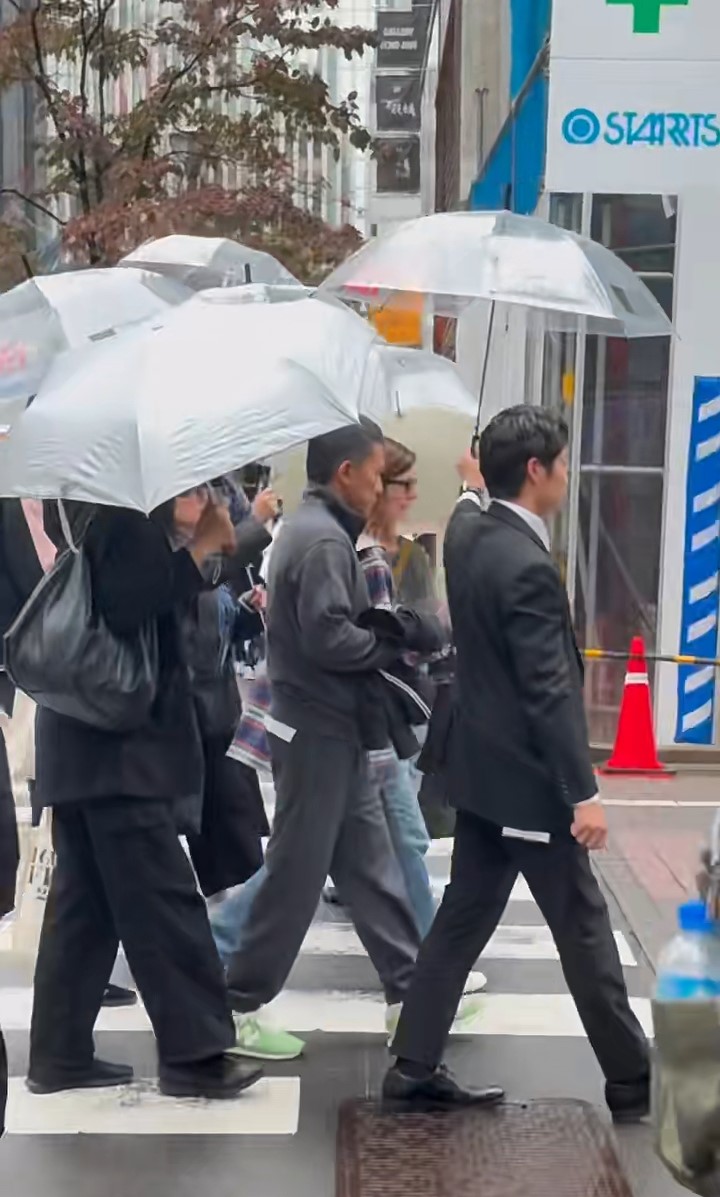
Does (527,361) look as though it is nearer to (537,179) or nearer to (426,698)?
(537,179)

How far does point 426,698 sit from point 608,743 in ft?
20.7

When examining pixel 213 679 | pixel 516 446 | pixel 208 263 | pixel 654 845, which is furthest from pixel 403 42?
pixel 516 446

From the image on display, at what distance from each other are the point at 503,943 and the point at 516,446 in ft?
9.63

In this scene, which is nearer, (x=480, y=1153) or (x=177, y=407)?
(x=177, y=407)

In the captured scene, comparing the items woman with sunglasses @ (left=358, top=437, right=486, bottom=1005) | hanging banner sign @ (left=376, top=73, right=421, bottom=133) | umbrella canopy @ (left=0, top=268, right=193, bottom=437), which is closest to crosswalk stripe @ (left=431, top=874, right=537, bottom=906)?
woman with sunglasses @ (left=358, top=437, right=486, bottom=1005)

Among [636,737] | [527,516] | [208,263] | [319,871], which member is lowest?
[636,737]

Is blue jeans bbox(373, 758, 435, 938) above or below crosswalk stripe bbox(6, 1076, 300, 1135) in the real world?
above

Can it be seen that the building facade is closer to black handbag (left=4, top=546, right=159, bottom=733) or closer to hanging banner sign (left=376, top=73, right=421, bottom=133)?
black handbag (left=4, top=546, right=159, bottom=733)

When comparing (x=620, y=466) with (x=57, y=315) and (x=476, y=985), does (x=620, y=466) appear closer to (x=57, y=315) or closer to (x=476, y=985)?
(x=476, y=985)

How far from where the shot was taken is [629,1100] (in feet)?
15.1

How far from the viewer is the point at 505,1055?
5.31 m

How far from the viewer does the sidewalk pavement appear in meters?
7.10

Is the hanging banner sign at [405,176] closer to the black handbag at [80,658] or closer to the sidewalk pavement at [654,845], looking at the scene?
the sidewalk pavement at [654,845]

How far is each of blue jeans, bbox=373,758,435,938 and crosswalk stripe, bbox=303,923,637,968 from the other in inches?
32.0
